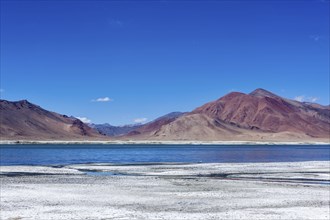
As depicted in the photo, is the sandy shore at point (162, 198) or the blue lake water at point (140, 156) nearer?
the sandy shore at point (162, 198)

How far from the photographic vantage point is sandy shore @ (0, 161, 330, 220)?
20.9 meters

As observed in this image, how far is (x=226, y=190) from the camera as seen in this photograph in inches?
1169

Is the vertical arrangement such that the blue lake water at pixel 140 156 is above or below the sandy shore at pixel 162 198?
above

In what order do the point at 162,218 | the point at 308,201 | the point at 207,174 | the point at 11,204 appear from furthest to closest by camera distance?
the point at 207,174, the point at 308,201, the point at 11,204, the point at 162,218

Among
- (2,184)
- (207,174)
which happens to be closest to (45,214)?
(2,184)

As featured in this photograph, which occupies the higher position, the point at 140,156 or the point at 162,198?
the point at 140,156

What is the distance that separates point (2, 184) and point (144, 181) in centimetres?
953

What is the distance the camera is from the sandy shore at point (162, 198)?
824 inches

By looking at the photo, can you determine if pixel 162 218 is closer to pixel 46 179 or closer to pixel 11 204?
pixel 11 204

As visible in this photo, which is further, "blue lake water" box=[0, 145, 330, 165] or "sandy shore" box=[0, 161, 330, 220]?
"blue lake water" box=[0, 145, 330, 165]

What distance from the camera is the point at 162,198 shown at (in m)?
26.0

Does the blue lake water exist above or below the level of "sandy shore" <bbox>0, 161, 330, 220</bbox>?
above

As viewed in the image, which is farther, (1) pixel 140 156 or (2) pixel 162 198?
(1) pixel 140 156

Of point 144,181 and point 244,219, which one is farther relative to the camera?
point 144,181
